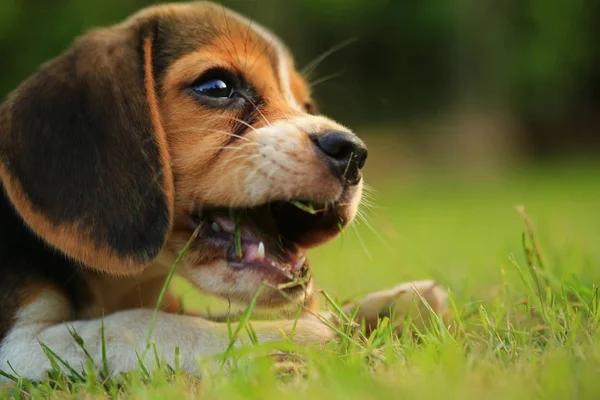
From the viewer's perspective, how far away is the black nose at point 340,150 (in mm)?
3354

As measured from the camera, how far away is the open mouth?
11.1ft

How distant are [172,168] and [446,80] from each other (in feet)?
85.4

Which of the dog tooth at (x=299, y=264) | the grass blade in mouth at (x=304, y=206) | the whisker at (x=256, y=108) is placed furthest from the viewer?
the whisker at (x=256, y=108)

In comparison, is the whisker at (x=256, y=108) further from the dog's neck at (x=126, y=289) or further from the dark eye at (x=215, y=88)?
the dog's neck at (x=126, y=289)

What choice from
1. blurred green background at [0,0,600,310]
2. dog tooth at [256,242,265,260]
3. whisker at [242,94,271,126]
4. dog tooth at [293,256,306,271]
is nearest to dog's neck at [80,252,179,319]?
dog tooth at [256,242,265,260]

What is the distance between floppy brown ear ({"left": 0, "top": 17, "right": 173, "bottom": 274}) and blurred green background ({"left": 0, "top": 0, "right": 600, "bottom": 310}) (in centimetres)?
1139

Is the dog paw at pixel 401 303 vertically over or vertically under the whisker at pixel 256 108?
under

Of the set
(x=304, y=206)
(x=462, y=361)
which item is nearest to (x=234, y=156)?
(x=304, y=206)

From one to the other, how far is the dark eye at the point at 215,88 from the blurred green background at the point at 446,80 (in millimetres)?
10947

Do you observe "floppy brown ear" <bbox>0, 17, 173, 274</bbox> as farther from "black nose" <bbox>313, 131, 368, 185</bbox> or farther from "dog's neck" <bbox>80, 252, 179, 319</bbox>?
"black nose" <bbox>313, 131, 368, 185</bbox>

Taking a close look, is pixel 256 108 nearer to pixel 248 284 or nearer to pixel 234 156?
pixel 234 156

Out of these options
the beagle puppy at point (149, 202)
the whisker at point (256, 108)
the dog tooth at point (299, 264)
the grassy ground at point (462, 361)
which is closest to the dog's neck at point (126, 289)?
the beagle puppy at point (149, 202)

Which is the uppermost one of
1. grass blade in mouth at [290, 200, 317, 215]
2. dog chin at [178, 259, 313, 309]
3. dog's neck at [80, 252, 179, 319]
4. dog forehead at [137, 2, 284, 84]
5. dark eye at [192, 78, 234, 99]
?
dog forehead at [137, 2, 284, 84]

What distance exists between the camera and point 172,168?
356cm
